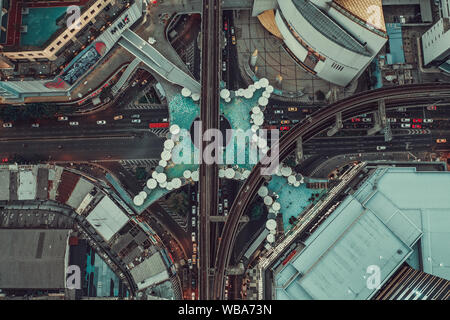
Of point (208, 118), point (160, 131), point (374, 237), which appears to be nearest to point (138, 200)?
point (160, 131)

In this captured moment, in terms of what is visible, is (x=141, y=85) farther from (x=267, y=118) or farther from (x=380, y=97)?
(x=380, y=97)

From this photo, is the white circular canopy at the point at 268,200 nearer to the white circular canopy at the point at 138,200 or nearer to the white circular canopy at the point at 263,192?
the white circular canopy at the point at 263,192

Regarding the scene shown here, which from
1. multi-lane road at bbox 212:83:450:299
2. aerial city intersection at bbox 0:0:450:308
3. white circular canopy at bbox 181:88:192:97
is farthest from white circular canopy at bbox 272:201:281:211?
white circular canopy at bbox 181:88:192:97

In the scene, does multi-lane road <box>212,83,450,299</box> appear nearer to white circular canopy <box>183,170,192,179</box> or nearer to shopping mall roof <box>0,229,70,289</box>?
white circular canopy <box>183,170,192,179</box>

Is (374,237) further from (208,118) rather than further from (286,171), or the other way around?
(208,118)

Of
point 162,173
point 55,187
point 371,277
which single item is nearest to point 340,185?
point 371,277

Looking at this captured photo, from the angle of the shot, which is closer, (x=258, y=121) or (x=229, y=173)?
(x=229, y=173)
